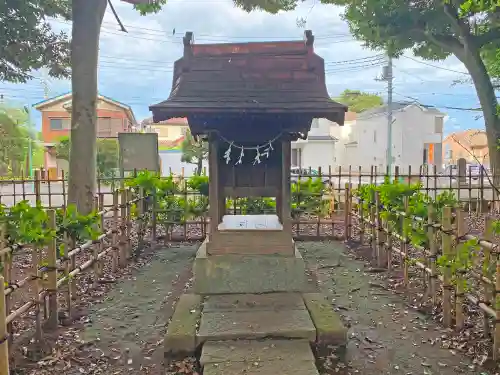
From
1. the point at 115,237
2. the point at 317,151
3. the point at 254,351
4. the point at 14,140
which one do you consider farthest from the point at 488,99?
the point at 14,140

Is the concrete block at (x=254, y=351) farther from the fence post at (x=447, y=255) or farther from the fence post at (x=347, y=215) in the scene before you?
the fence post at (x=347, y=215)

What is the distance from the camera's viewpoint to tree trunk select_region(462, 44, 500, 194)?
1377 centimetres

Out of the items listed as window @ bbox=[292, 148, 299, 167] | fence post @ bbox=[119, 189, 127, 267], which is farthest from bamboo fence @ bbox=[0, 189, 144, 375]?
window @ bbox=[292, 148, 299, 167]

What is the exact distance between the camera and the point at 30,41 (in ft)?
35.6

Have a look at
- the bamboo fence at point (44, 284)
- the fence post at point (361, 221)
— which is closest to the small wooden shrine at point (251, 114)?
the bamboo fence at point (44, 284)

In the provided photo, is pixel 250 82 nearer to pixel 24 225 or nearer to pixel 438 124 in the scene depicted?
pixel 24 225

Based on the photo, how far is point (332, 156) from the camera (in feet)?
106

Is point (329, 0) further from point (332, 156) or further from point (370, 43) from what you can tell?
point (332, 156)

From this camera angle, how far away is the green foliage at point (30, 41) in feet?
33.1

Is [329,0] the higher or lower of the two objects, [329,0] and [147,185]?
the higher

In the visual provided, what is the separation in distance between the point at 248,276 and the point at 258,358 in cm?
177

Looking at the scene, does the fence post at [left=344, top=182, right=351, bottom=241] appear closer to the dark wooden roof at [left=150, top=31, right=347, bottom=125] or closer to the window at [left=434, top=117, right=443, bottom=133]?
the dark wooden roof at [left=150, top=31, right=347, bottom=125]

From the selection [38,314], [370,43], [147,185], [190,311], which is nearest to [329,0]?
[370,43]

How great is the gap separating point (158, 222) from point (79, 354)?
5.80 metres
